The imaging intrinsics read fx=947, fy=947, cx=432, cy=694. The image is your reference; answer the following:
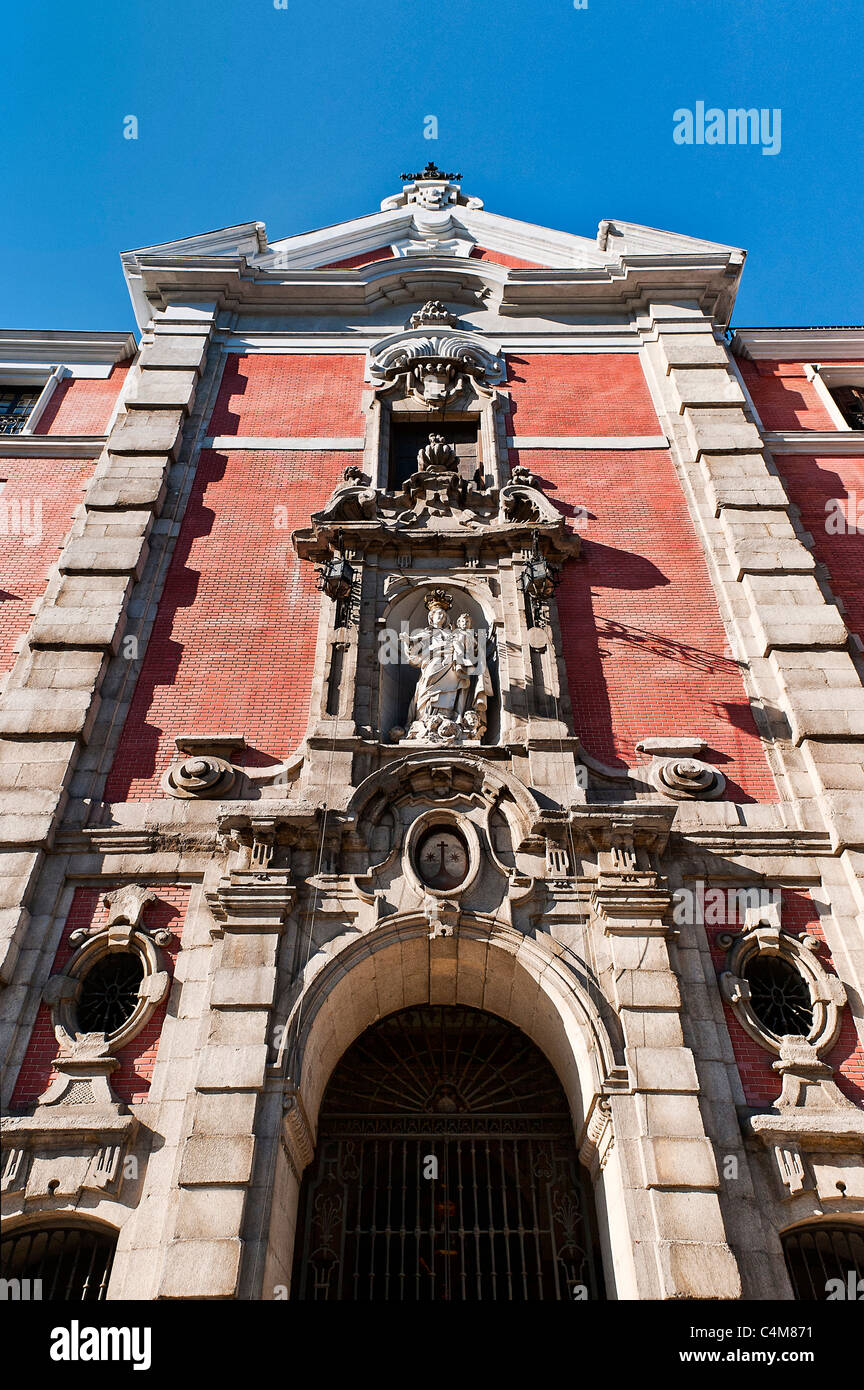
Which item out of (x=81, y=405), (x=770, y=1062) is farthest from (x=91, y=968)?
(x=81, y=405)

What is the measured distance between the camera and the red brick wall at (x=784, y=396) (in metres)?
16.5

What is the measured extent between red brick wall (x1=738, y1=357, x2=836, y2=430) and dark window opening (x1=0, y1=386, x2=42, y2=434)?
13094 mm

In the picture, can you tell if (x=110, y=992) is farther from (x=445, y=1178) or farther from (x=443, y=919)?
(x=445, y=1178)

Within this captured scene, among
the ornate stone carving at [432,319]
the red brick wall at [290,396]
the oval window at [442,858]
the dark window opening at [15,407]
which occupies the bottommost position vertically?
the oval window at [442,858]

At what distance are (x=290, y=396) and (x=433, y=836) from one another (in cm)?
895

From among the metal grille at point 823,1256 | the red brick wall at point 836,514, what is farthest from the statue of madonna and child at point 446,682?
the metal grille at point 823,1256

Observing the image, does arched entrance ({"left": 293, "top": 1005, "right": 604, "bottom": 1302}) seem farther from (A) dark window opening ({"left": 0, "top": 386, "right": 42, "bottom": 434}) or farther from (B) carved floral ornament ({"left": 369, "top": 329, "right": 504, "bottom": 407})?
(A) dark window opening ({"left": 0, "top": 386, "right": 42, "bottom": 434})

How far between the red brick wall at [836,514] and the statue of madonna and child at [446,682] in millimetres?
5426

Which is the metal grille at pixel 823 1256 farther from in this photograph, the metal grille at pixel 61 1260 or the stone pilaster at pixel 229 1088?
the metal grille at pixel 61 1260

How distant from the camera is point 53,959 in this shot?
365 inches

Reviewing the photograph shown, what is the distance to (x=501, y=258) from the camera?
18.8 m

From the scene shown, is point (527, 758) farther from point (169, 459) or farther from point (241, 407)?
point (241, 407)

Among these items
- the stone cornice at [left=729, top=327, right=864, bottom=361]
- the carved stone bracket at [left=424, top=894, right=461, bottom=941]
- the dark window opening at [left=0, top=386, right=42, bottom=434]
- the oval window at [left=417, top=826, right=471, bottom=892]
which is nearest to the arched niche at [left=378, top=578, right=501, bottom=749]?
the oval window at [left=417, top=826, right=471, bottom=892]

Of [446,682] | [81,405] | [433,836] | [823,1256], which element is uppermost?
[81,405]
